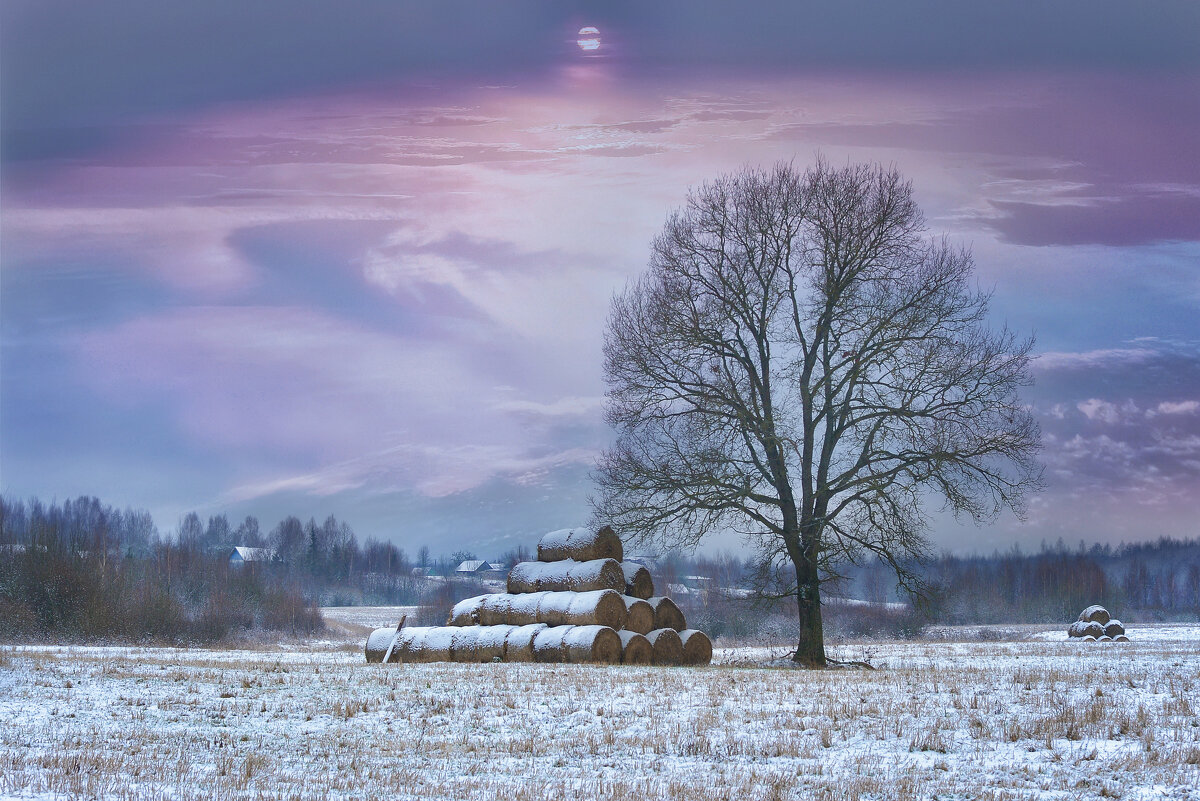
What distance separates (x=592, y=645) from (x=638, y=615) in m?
2.44

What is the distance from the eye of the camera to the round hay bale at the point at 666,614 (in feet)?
83.0

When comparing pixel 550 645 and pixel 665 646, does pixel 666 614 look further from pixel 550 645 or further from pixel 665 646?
pixel 550 645

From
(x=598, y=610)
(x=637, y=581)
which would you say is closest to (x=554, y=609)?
(x=598, y=610)

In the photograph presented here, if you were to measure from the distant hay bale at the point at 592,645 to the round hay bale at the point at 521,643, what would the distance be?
1142 mm

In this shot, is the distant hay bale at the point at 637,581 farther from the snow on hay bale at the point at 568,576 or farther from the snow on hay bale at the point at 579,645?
the snow on hay bale at the point at 579,645

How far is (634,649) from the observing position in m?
23.3

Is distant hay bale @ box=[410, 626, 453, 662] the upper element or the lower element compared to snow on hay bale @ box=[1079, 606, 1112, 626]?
upper

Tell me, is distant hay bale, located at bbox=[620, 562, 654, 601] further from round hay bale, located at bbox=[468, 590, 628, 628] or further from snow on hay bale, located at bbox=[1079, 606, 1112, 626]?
snow on hay bale, located at bbox=[1079, 606, 1112, 626]

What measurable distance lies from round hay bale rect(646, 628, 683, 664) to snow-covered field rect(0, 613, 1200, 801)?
5753 millimetres

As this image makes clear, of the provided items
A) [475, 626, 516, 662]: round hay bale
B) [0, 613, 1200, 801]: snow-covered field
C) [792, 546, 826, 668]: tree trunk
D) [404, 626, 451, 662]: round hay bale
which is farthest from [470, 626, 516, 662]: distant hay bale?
[792, 546, 826, 668]: tree trunk

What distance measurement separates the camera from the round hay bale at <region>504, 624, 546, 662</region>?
23500 millimetres

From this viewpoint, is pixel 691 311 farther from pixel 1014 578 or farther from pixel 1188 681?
pixel 1014 578

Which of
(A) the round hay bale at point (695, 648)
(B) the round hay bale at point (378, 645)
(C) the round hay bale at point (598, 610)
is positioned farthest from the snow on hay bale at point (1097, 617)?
(B) the round hay bale at point (378, 645)

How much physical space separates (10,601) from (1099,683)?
45630 millimetres
